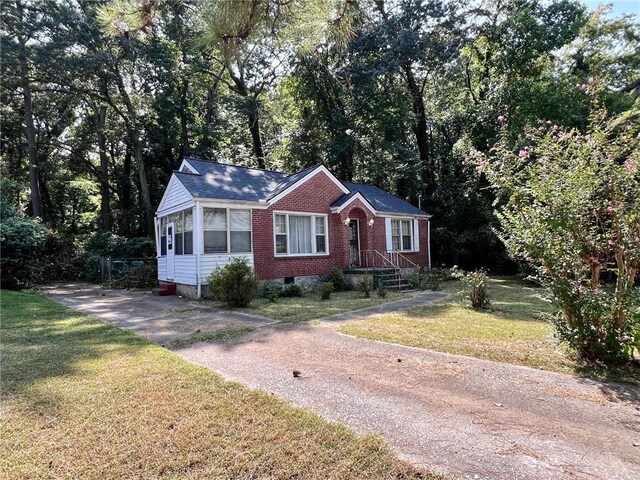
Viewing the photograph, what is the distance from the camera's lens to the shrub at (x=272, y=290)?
38.8ft

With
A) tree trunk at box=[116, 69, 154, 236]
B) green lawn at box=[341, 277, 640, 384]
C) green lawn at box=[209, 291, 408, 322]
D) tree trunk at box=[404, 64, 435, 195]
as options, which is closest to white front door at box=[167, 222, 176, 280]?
green lawn at box=[209, 291, 408, 322]

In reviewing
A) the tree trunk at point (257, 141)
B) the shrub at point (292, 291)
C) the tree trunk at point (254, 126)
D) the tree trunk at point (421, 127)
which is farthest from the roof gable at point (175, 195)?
the tree trunk at point (421, 127)

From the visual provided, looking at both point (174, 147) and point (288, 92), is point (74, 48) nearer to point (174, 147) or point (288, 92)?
point (174, 147)

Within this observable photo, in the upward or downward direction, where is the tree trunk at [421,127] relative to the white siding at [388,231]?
upward

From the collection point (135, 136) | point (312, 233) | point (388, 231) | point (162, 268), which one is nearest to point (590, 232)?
point (312, 233)

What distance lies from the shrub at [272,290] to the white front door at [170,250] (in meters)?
3.82

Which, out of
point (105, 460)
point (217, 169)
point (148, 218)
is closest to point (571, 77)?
point (217, 169)

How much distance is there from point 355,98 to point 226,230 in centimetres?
1359

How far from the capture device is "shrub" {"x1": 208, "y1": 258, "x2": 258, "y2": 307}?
33.2ft

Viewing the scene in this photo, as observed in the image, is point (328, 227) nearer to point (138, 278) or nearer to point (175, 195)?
point (175, 195)

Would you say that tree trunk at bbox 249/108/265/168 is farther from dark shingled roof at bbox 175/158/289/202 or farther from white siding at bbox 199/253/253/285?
white siding at bbox 199/253/253/285

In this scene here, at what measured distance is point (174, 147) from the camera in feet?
86.5

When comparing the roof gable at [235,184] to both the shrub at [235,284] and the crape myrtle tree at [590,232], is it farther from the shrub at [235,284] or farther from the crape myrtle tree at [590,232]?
the crape myrtle tree at [590,232]

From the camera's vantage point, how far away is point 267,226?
13.8 m
